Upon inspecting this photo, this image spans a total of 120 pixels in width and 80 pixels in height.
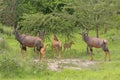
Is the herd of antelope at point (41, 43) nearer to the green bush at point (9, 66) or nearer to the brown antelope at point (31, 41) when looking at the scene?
the brown antelope at point (31, 41)

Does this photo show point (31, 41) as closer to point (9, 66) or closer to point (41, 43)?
point (41, 43)

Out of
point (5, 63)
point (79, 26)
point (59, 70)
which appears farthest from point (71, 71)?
point (79, 26)

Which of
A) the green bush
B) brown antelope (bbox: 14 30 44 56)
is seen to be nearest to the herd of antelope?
brown antelope (bbox: 14 30 44 56)

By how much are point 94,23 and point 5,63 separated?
10.3m

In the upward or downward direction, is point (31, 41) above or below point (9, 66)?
below

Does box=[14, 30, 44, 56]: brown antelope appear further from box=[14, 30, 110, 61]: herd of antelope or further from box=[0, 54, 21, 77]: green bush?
box=[0, 54, 21, 77]: green bush

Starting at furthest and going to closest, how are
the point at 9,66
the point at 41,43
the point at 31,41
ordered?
1. the point at 31,41
2. the point at 41,43
3. the point at 9,66

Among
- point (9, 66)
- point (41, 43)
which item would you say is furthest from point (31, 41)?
point (9, 66)

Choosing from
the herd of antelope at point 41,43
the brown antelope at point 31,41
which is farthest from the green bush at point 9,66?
the brown antelope at point 31,41

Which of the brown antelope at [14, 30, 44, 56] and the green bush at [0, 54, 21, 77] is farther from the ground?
the green bush at [0, 54, 21, 77]

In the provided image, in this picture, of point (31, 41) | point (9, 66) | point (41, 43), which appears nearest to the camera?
point (9, 66)

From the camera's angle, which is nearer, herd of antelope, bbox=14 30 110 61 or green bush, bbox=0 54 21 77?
green bush, bbox=0 54 21 77

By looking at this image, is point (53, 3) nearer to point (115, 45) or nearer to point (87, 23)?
point (115, 45)

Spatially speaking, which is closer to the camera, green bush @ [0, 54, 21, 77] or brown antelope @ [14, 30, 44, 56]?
green bush @ [0, 54, 21, 77]
